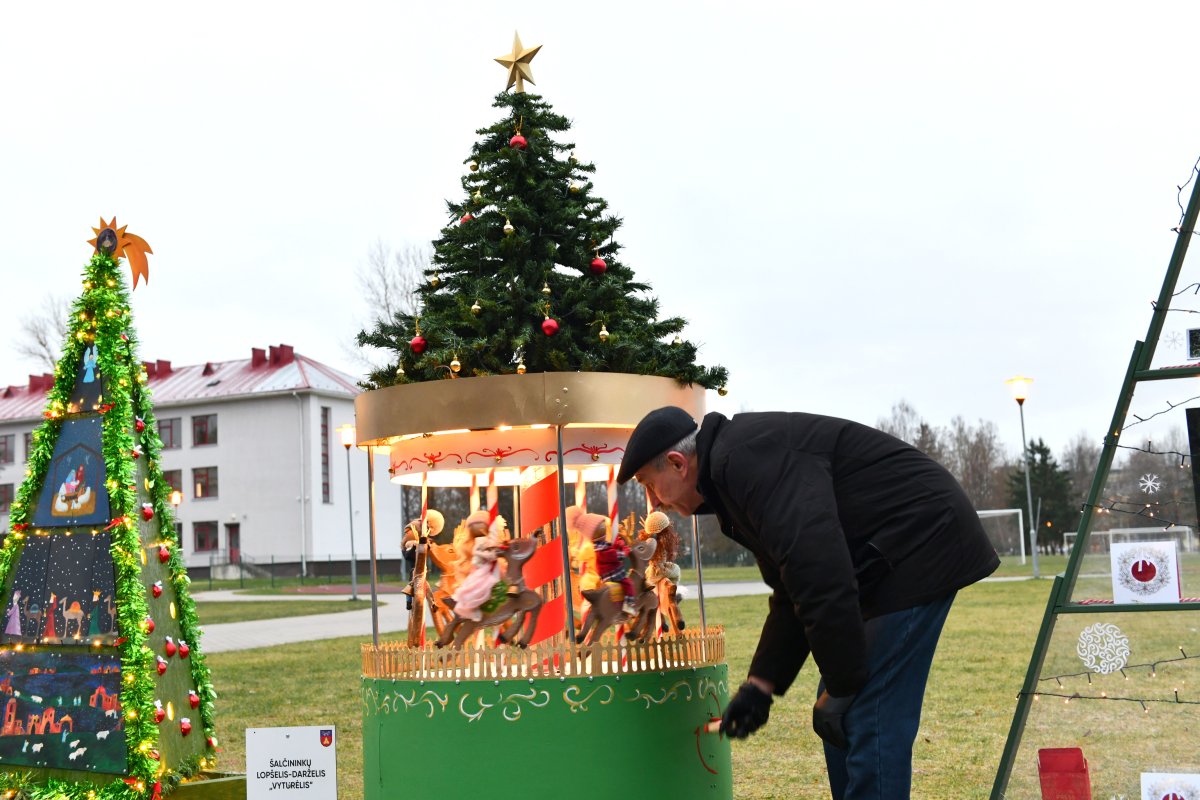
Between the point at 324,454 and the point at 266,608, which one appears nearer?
the point at 266,608

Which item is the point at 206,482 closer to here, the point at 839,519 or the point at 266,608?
the point at 266,608

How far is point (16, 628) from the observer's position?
21.2 ft

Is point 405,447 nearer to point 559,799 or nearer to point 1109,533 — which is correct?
point 559,799

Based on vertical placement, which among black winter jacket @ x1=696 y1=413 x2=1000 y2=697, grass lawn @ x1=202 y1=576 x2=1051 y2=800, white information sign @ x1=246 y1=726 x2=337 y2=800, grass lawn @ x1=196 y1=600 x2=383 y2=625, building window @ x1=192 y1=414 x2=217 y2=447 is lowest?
grass lawn @ x1=196 y1=600 x2=383 y2=625

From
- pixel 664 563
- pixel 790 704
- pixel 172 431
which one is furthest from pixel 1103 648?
pixel 172 431

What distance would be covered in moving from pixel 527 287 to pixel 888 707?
2.46 metres

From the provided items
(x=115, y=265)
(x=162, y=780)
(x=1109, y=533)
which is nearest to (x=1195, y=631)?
(x=1109, y=533)

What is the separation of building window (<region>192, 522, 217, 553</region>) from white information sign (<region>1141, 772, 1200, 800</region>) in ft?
162

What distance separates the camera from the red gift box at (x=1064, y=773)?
4.29m

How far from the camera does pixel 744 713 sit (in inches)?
143

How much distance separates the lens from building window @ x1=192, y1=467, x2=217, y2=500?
50.4m

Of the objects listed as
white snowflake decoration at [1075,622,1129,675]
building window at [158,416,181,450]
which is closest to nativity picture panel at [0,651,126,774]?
white snowflake decoration at [1075,622,1129,675]

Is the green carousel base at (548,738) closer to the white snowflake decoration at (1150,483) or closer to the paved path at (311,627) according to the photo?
the white snowflake decoration at (1150,483)

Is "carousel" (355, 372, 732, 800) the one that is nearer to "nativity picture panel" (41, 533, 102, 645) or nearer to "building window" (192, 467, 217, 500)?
"nativity picture panel" (41, 533, 102, 645)
